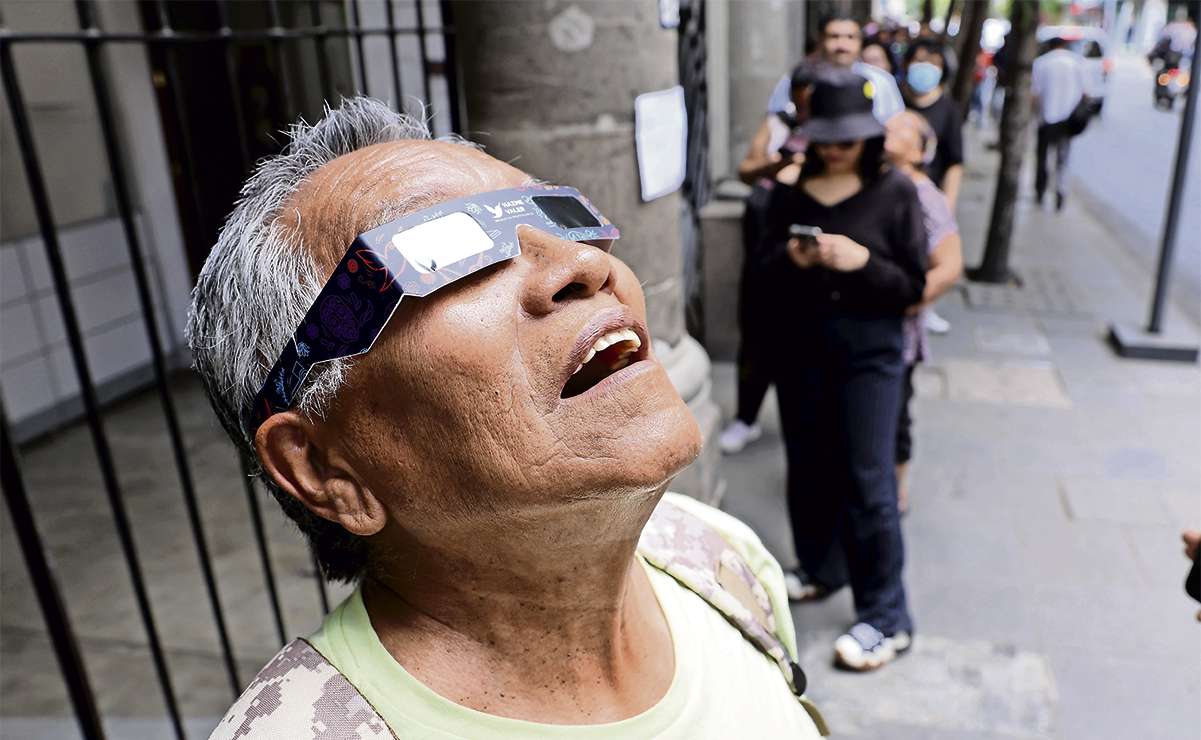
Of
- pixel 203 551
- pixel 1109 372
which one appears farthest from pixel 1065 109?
pixel 203 551

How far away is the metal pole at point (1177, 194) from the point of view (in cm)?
554

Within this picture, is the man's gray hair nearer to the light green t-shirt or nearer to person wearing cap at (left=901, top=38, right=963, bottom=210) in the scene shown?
the light green t-shirt

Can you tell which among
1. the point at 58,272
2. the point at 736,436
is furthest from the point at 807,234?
the point at 736,436

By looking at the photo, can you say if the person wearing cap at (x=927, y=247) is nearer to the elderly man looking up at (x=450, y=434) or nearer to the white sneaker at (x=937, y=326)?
the elderly man looking up at (x=450, y=434)

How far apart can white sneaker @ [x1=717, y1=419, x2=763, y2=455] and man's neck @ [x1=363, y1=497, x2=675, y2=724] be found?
3.77 metres

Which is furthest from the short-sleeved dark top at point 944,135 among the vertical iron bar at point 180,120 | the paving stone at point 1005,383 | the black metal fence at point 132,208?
the vertical iron bar at point 180,120

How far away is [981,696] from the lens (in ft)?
10.1

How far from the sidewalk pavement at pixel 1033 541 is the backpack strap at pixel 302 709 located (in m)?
2.38

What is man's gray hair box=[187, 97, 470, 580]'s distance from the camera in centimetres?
103

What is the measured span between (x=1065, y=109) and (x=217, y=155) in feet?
29.3

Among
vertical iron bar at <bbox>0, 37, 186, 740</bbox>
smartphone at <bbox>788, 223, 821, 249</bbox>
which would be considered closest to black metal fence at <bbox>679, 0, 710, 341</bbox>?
smartphone at <bbox>788, 223, 821, 249</bbox>

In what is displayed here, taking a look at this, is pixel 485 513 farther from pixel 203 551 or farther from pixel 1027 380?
pixel 1027 380

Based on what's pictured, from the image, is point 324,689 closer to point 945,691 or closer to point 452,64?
point 452,64

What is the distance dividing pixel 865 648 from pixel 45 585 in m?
2.58
